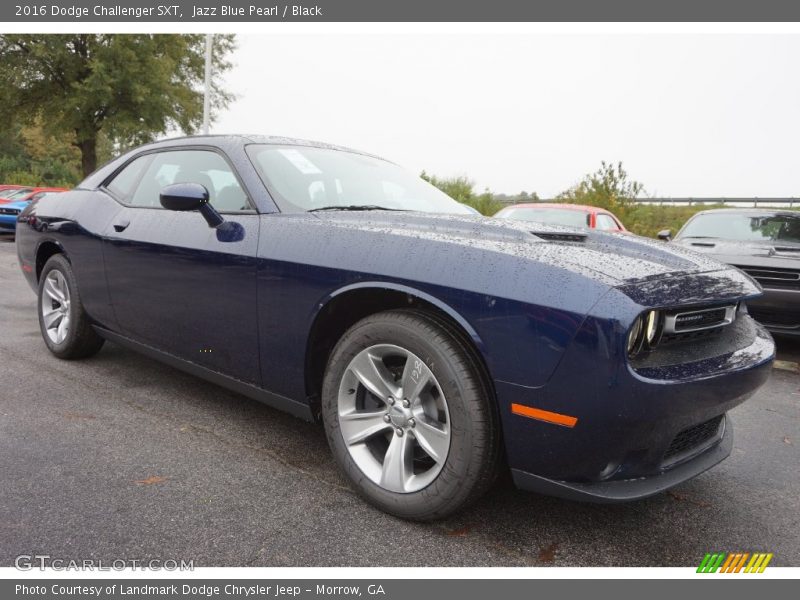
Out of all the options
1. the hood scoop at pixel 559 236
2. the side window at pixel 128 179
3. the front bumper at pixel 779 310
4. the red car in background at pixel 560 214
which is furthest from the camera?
the red car in background at pixel 560 214

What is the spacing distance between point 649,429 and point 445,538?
2.54 ft

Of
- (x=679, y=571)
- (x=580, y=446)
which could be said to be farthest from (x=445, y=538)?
(x=679, y=571)

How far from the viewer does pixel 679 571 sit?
6.09 ft

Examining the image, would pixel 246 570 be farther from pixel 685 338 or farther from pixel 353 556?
pixel 685 338

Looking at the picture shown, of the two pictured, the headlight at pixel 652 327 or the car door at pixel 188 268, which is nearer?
the headlight at pixel 652 327

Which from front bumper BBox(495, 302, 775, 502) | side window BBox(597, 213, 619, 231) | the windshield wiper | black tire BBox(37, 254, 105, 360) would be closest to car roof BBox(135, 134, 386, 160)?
the windshield wiper

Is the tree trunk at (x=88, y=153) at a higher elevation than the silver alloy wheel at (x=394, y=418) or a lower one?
higher

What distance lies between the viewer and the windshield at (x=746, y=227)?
19.3 feet

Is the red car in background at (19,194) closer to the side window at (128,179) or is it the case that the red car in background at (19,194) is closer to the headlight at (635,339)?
the side window at (128,179)

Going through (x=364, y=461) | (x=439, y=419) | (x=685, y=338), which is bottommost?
(x=364, y=461)

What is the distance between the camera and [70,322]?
3.74 m

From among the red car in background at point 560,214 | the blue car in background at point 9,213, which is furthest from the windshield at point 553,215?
the blue car in background at point 9,213

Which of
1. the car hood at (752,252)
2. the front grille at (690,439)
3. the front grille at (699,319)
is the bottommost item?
A: the front grille at (690,439)

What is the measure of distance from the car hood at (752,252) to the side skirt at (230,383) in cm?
378
